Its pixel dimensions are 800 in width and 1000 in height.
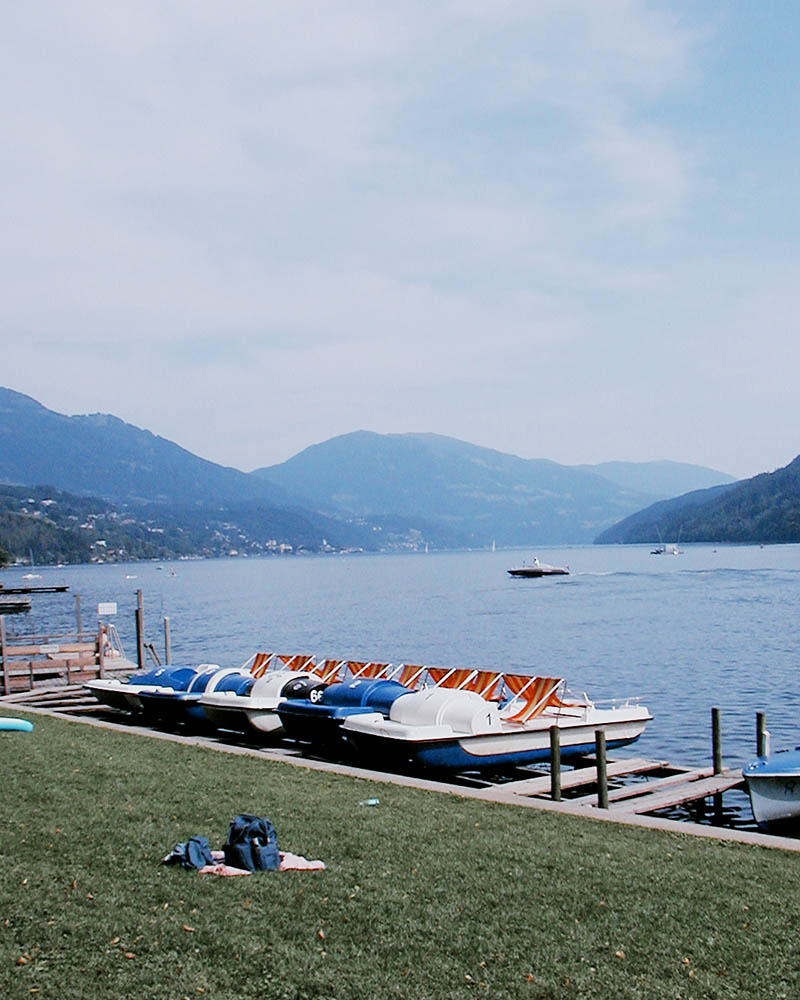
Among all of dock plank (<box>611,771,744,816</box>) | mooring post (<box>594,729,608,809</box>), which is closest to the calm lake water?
dock plank (<box>611,771,744,816</box>)

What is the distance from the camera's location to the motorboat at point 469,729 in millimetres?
17547

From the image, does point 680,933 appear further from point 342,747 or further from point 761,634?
point 761,634

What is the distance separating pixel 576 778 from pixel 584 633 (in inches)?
1725

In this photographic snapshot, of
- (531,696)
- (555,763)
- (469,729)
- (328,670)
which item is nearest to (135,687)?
(328,670)

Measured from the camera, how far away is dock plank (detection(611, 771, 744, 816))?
14.9m

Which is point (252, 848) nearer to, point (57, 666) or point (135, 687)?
point (135, 687)

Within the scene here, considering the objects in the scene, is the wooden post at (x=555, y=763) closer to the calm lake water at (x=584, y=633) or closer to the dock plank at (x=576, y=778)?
the dock plank at (x=576, y=778)

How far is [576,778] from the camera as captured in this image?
16.7m

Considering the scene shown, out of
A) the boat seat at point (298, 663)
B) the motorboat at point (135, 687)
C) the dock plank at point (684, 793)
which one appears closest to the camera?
the dock plank at point (684, 793)

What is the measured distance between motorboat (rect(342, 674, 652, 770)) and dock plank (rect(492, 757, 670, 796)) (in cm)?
88

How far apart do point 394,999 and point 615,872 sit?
12.0ft

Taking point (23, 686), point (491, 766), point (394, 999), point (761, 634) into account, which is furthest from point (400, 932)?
point (761, 634)

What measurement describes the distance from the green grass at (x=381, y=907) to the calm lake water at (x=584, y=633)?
13845 mm

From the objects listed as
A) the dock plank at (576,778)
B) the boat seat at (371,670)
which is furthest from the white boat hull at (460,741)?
the boat seat at (371,670)
